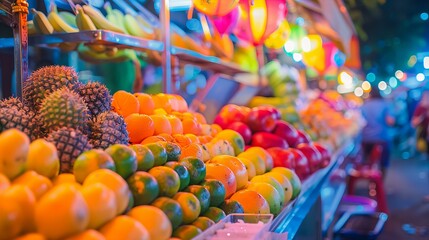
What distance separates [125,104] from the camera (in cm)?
261

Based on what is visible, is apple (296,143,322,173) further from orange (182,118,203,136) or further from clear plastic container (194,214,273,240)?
clear plastic container (194,214,273,240)

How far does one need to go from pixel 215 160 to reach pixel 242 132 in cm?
123

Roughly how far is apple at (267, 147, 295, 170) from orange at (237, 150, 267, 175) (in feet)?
1.35

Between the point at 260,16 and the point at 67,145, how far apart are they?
107 inches

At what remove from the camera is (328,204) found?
5.60m

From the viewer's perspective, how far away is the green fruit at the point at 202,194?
187cm

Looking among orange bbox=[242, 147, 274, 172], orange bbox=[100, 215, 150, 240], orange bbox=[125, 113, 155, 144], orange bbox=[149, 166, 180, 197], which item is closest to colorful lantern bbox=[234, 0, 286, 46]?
orange bbox=[242, 147, 274, 172]

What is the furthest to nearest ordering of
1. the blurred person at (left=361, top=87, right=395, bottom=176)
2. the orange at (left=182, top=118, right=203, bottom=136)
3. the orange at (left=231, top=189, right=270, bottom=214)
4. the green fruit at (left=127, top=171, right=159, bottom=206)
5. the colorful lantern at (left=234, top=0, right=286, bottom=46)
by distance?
the blurred person at (left=361, top=87, right=395, bottom=176), the colorful lantern at (left=234, top=0, right=286, bottom=46), the orange at (left=182, top=118, right=203, bottom=136), the orange at (left=231, top=189, right=270, bottom=214), the green fruit at (left=127, top=171, right=159, bottom=206)

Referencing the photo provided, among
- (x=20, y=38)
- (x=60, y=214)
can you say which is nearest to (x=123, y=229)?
(x=60, y=214)

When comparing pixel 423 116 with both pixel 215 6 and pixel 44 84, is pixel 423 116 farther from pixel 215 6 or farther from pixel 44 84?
pixel 44 84

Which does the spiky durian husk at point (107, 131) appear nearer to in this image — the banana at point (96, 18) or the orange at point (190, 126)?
the orange at point (190, 126)

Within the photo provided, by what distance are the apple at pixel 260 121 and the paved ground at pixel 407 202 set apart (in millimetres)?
2622

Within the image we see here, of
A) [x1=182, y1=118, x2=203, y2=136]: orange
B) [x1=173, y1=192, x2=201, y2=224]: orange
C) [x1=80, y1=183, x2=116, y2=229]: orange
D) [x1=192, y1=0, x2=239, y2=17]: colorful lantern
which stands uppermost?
[x1=192, y1=0, x2=239, y2=17]: colorful lantern

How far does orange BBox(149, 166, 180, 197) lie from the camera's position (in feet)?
5.65
